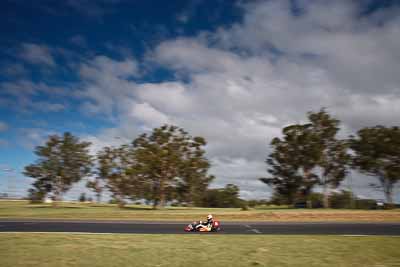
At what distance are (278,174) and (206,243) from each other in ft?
184

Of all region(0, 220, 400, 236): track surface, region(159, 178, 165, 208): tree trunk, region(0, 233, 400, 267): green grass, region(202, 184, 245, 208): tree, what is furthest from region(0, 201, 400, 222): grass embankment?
region(202, 184, 245, 208): tree

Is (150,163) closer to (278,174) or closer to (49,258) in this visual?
(278,174)

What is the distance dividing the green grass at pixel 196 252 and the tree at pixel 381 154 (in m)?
50.9

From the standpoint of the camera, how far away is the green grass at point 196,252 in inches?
416

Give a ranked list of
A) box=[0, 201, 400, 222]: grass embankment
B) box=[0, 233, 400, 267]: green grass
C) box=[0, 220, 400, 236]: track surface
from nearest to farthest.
→ box=[0, 233, 400, 267]: green grass < box=[0, 220, 400, 236]: track surface < box=[0, 201, 400, 222]: grass embankment

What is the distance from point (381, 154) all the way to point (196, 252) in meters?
58.3

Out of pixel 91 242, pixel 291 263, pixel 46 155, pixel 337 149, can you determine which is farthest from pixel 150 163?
pixel 291 263

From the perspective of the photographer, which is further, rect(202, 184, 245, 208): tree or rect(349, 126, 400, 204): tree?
rect(202, 184, 245, 208): tree

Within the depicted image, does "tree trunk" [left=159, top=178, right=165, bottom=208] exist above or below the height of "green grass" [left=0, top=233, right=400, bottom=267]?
above

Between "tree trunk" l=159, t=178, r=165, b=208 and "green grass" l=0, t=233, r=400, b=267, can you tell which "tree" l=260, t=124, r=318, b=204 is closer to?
"tree trunk" l=159, t=178, r=165, b=208

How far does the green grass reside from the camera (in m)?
10.6

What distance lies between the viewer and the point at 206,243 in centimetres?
1441

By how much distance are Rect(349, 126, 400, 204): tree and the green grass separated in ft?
167

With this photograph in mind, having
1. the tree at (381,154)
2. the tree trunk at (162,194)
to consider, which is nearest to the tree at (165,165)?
the tree trunk at (162,194)
